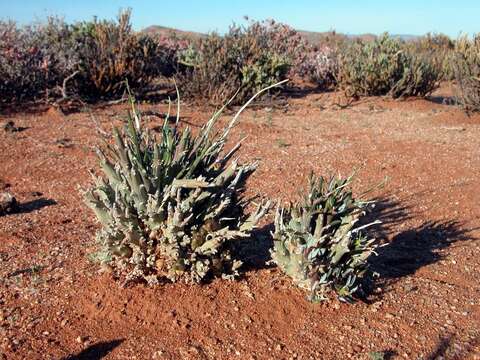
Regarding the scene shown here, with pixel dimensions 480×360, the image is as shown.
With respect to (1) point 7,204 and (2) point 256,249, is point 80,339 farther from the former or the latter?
→ (1) point 7,204

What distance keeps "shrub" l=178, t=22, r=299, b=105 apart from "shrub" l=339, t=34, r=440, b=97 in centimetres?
133

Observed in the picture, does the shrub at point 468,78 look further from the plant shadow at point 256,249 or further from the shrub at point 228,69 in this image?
the plant shadow at point 256,249

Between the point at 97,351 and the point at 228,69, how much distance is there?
26.9ft

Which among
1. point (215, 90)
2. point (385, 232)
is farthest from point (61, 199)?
point (215, 90)

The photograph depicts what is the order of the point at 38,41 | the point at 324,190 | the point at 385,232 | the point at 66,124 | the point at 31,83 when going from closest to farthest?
the point at 324,190, the point at 385,232, the point at 66,124, the point at 31,83, the point at 38,41

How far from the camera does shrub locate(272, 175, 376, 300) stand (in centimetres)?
299

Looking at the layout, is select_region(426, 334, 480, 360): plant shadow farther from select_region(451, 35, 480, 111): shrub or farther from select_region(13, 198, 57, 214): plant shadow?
select_region(451, 35, 480, 111): shrub

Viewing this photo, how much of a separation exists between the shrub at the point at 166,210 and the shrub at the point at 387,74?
8.58 m

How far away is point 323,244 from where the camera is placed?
3.06 m

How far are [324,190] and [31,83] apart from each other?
677 cm

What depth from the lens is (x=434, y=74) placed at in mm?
11352

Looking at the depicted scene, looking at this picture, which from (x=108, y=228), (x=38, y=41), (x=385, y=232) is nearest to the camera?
(x=108, y=228)

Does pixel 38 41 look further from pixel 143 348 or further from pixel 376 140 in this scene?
pixel 143 348

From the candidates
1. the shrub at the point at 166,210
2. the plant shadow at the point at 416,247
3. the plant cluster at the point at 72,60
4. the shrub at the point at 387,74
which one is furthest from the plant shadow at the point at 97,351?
the shrub at the point at 387,74
